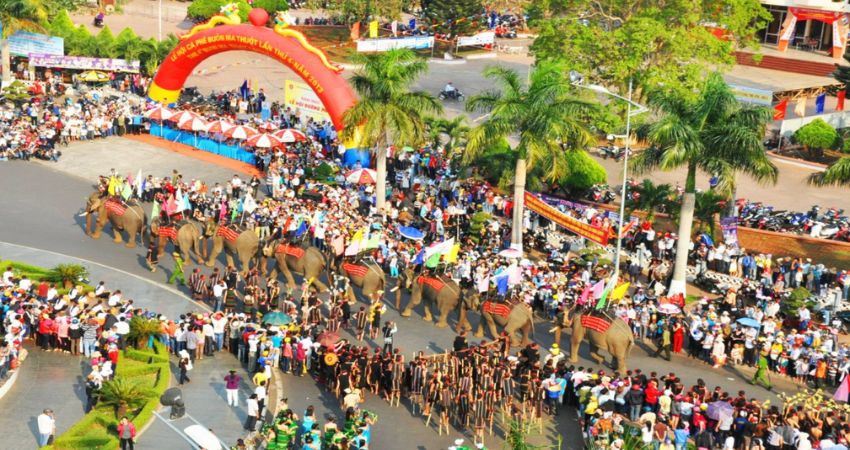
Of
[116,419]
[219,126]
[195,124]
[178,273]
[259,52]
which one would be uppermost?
[259,52]

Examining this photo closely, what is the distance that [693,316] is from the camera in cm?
3759

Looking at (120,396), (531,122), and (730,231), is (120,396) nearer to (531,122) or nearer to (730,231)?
(531,122)

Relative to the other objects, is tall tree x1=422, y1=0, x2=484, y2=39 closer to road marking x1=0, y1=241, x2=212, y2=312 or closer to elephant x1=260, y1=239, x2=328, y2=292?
road marking x1=0, y1=241, x2=212, y2=312

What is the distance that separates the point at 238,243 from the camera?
138 ft

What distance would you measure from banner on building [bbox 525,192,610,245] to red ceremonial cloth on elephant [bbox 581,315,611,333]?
6.43m

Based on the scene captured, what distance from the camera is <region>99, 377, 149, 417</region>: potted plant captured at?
104 feet

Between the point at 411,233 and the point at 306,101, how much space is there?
1509 centimetres

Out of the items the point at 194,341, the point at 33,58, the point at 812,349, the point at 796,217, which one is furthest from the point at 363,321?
Answer: the point at 33,58

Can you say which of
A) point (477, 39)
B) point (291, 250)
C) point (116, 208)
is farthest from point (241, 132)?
point (477, 39)

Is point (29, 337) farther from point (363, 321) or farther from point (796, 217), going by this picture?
point (796, 217)

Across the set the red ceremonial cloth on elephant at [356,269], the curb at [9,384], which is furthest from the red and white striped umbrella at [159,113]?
the curb at [9,384]

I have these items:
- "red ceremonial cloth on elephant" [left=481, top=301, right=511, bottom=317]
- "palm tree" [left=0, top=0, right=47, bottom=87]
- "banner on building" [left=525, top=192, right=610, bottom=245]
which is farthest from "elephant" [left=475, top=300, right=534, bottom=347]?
"palm tree" [left=0, top=0, right=47, bottom=87]

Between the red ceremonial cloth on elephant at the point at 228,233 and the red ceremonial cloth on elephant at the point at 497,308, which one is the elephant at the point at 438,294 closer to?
the red ceremonial cloth on elephant at the point at 497,308

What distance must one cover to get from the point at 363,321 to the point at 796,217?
65.6 feet
